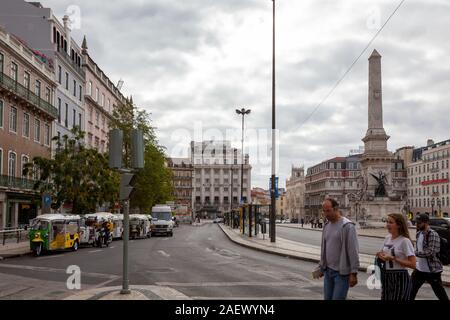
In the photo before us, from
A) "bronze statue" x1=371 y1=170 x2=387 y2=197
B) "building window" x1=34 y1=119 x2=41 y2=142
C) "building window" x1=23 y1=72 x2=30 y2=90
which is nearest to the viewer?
"building window" x1=23 y1=72 x2=30 y2=90

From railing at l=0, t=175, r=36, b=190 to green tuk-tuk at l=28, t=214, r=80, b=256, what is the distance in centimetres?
1203

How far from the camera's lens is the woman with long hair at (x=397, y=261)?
23.2ft

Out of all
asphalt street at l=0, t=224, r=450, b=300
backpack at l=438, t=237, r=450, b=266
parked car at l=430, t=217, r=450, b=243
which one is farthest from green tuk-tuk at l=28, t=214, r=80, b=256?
backpack at l=438, t=237, r=450, b=266

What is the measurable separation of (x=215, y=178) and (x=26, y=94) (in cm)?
13256

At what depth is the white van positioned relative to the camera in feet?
158

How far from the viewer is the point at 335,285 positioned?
23.9 feet

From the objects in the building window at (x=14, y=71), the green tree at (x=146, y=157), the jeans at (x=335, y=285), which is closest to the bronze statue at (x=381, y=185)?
the green tree at (x=146, y=157)

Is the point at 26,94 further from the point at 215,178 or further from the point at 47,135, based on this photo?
the point at 215,178

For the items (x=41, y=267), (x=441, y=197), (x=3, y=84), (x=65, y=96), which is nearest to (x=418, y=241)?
(x=41, y=267)

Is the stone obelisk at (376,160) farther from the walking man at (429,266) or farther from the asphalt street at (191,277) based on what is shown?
the walking man at (429,266)

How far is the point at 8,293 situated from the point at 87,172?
2366 centimetres

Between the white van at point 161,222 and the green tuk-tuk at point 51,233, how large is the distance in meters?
20.3

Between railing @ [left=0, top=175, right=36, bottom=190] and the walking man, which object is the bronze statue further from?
the walking man
